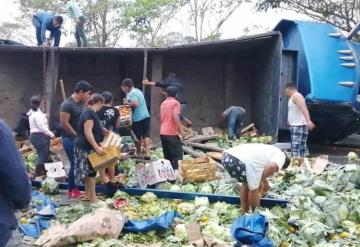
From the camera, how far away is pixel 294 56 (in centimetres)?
1217

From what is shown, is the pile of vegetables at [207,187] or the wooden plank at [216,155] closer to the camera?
the pile of vegetables at [207,187]

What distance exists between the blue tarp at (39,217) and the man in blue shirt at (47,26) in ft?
21.9

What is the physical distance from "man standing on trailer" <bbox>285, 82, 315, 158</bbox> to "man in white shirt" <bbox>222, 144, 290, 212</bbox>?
350cm

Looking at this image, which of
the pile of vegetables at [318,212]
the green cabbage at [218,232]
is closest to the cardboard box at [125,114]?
the pile of vegetables at [318,212]

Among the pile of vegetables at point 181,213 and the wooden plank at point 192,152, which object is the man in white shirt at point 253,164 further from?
the wooden plank at point 192,152

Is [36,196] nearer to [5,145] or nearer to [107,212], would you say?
[107,212]

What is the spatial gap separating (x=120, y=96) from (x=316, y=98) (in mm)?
5565

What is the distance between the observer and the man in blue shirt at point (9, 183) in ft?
10.2

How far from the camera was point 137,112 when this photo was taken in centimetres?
1065

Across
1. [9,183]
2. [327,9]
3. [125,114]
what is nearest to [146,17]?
[327,9]

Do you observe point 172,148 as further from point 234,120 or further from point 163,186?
point 234,120

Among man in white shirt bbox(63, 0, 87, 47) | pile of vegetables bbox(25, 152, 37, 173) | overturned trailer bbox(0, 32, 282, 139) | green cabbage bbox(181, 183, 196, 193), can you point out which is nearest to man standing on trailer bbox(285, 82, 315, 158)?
overturned trailer bbox(0, 32, 282, 139)

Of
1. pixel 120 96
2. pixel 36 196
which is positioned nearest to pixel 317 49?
pixel 120 96

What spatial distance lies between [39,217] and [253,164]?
2.75 metres
